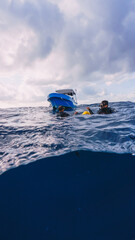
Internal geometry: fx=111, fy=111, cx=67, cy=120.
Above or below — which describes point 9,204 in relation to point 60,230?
above

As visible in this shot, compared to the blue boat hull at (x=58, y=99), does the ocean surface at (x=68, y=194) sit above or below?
below

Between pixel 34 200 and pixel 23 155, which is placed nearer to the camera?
pixel 34 200

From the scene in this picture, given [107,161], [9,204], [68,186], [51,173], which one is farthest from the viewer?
[107,161]

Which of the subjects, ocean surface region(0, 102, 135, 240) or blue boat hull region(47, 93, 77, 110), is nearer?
ocean surface region(0, 102, 135, 240)

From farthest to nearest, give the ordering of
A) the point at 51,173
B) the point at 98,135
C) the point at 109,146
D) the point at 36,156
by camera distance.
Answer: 1. the point at 98,135
2. the point at 109,146
3. the point at 36,156
4. the point at 51,173

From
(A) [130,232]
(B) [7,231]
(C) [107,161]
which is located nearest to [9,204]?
(B) [7,231]

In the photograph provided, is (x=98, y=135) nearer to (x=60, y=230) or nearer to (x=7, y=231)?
(x=60, y=230)

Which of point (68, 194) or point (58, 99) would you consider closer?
point (68, 194)

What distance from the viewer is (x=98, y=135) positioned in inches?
167

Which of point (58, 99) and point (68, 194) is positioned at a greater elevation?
point (58, 99)

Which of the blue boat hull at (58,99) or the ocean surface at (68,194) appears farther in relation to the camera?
the blue boat hull at (58,99)

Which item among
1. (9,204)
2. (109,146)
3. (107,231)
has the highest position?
(109,146)

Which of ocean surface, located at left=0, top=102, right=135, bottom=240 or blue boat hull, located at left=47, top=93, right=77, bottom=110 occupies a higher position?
blue boat hull, located at left=47, top=93, right=77, bottom=110

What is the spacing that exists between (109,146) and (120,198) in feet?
5.02
